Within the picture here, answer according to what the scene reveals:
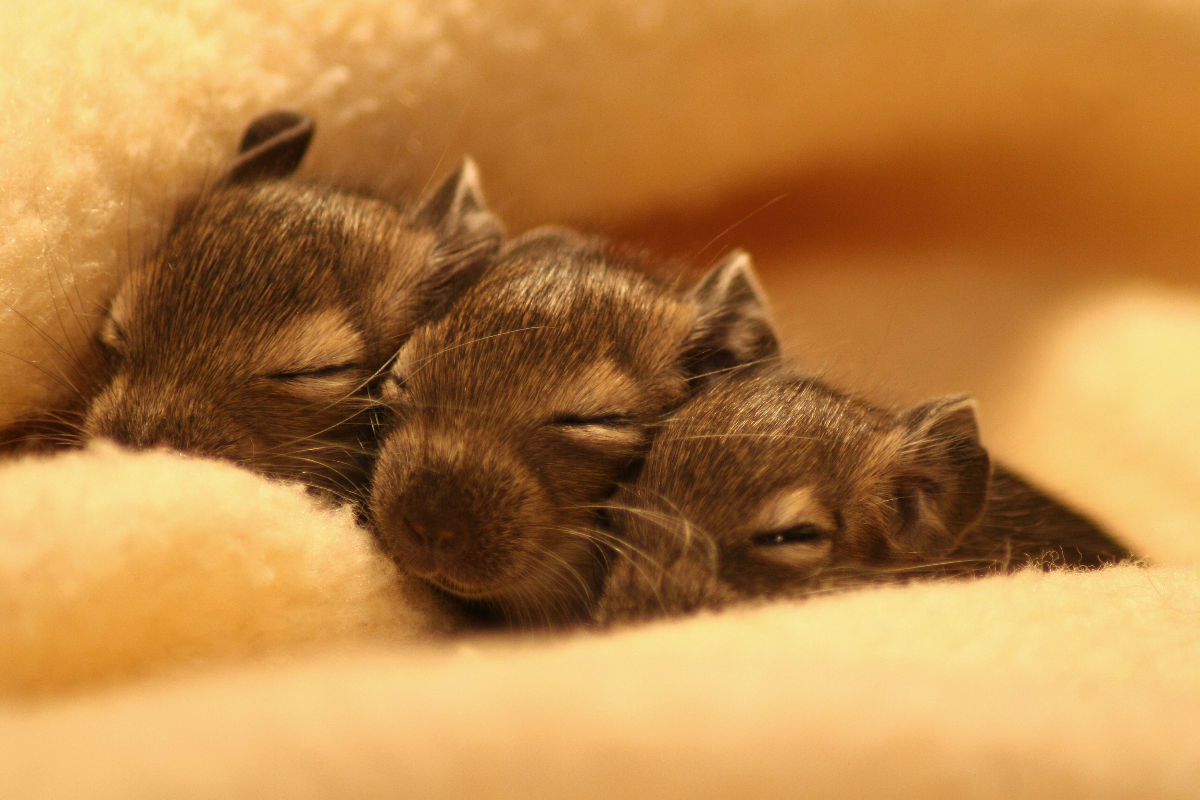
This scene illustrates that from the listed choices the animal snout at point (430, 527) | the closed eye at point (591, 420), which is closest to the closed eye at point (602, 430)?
the closed eye at point (591, 420)

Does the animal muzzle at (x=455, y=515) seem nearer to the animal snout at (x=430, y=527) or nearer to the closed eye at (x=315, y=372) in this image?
the animal snout at (x=430, y=527)

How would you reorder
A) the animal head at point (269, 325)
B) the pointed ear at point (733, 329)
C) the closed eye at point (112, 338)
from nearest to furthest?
the animal head at point (269, 325) < the closed eye at point (112, 338) < the pointed ear at point (733, 329)

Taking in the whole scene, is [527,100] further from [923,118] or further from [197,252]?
[923,118]

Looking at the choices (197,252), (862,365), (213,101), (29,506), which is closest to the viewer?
(29,506)

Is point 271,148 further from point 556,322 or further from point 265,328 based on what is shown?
point 556,322

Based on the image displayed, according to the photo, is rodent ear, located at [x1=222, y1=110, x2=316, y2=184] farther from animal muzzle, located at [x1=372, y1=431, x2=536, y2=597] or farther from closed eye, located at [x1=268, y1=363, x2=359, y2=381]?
animal muzzle, located at [x1=372, y1=431, x2=536, y2=597]

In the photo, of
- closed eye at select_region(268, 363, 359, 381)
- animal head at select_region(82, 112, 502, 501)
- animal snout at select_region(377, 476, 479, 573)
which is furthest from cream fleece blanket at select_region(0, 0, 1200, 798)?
closed eye at select_region(268, 363, 359, 381)

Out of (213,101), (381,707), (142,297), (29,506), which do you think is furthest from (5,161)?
(381,707)
